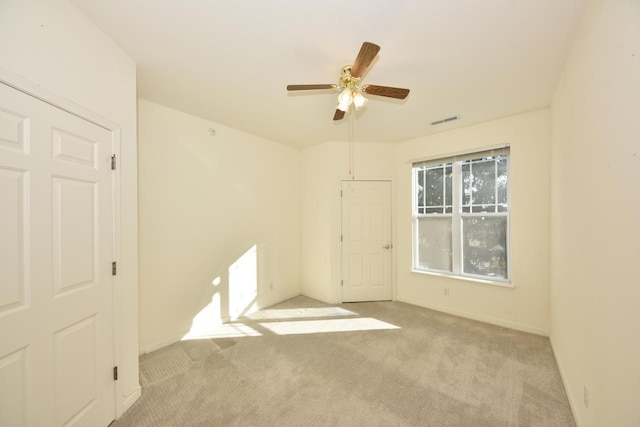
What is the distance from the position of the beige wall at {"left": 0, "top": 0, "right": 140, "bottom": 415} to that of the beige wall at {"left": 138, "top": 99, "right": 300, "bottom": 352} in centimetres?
82

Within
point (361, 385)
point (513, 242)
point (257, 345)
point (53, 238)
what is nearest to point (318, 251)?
point (257, 345)

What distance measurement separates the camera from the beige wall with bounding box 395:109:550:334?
295 cm

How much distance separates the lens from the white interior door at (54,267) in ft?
3.90

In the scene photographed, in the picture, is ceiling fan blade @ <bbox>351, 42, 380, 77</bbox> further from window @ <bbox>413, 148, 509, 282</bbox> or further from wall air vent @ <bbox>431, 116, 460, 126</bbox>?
window @ <bbox>413, 148, 509, 282</bbox>

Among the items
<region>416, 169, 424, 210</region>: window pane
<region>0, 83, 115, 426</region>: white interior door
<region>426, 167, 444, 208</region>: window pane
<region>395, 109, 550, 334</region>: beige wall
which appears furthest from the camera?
<region>416, 169, 424, 210</region>: window pane

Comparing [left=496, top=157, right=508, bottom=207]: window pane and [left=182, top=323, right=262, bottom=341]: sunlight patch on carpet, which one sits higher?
[left=496, top=157, right=508, bottom=207]: window pane

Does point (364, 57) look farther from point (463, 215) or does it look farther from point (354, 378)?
point (463, 215)

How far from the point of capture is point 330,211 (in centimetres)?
418

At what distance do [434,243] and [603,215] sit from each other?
2.63 meters

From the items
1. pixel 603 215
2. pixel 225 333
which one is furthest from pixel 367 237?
pixel 603 215

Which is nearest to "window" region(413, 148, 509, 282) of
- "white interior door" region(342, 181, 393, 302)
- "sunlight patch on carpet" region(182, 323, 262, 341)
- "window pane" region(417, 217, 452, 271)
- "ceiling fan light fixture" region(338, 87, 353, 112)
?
"window pane" region(417, 217, 452, 271)

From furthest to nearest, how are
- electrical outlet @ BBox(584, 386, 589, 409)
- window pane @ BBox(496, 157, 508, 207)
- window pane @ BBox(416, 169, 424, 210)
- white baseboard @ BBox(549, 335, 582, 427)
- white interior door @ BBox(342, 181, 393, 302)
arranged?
1. white interior door @ BBox(342, 181, 393, 302)
2. window pane @ BBox(416, 169, 424, 210)
3. window pane @ BBox(496, 157, 508, 207)
4. white baseboard @ BBox(549, 335, 582, 427)
5. electrical outlet @ BBox(584, 386, 589, 409)

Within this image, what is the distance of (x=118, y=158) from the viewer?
1.80 metres

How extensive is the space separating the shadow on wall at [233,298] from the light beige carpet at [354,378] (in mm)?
191
